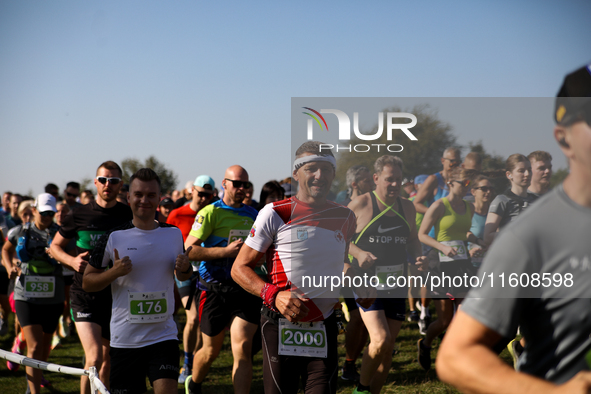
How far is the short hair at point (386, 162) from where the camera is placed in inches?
110

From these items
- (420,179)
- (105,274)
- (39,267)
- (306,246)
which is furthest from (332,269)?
(39,267)

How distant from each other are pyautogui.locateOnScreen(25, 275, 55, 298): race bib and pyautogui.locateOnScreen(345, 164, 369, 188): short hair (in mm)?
4336

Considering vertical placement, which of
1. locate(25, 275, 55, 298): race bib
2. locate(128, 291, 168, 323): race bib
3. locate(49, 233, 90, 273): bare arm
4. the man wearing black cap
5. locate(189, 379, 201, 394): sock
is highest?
the man wearing black cap

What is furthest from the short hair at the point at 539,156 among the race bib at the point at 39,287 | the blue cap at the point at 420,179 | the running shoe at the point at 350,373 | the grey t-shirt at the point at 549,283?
the race bib at the point at 39,287

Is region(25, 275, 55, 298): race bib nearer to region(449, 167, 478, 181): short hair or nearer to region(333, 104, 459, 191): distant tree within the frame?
region(333, 104, 459, 191): distant tree

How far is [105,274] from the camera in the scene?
383cm

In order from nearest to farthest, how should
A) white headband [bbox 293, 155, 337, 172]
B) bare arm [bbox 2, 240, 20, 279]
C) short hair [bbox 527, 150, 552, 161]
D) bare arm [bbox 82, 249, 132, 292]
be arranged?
short hair [bbox 527, 150, 552, 161] → white headband [bbox 293, 155, 337, 172] → bare arm [bbox 82, 249, 132, 292] → bare arm [bbox 2, 240, 20, 279]

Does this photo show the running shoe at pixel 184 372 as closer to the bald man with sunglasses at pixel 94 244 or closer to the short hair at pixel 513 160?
the bald man with sunglasses at pixel 94 244

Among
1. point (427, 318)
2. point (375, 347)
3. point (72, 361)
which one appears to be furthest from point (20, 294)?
point (427, 318)

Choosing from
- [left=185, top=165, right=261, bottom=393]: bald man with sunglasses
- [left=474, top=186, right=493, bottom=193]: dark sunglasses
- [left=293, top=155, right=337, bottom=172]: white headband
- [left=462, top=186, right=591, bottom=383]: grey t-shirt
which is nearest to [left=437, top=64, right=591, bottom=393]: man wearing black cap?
[left=462, top=186, right=591, bottom=383]: grey t-shirt

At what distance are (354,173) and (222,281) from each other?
2679 millimetres

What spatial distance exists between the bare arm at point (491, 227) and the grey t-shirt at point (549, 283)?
3.83ft

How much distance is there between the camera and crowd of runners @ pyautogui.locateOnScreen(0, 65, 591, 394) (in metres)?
1.35

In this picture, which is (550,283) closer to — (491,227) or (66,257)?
(491,227)
